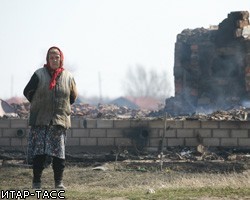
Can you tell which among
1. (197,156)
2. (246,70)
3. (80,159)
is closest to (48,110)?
(80,159)

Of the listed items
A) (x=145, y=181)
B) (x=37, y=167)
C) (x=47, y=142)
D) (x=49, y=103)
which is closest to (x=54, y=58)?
(x=49, y=103)

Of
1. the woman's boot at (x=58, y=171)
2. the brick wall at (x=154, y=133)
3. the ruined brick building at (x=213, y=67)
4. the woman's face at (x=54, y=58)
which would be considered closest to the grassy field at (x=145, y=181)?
the woman's boot at (x=58, y=171)

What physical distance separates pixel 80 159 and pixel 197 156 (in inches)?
84.4

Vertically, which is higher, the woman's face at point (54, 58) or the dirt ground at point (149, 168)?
the woman's face at point (54, 58)

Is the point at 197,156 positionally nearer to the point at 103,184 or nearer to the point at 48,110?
the point at 103,184

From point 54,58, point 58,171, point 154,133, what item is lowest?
point 58,171

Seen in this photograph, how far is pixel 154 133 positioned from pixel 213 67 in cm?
781

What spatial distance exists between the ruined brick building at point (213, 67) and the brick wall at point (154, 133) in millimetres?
6324

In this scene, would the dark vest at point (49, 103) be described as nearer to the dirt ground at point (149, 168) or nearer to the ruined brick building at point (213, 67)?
the dirt ground at point (149, 168)

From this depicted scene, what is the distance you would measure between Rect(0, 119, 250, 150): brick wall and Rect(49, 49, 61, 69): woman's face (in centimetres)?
404

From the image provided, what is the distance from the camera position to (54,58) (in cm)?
627

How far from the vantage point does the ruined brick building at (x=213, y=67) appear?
A: 54.2ft

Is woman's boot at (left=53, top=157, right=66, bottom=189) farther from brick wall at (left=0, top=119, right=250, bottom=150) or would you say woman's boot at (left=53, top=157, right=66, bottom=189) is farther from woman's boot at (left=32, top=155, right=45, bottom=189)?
brick wall at (left=0, top=119, right=250, bottom=150)

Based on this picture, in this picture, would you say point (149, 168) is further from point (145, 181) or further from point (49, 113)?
point (49, 113)
